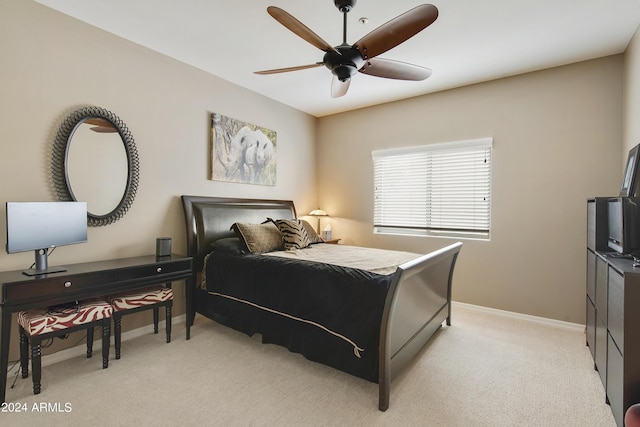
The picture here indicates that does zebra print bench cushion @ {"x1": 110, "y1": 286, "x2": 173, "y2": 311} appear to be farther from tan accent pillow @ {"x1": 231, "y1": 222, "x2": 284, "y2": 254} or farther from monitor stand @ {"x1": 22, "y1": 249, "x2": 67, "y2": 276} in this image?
tan accent pillow @ {"x1": 231, "y1": 222, "x2": 284, "y2": 254}

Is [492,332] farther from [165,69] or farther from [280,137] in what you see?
[165,69]

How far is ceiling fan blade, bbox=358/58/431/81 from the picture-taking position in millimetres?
2361

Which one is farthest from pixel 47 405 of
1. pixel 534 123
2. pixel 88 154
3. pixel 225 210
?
pixel 534 123

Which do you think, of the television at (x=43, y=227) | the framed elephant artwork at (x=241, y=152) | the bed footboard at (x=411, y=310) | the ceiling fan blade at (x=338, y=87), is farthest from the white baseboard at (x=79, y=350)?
the ceiling fan blade at (x=338, y=87)

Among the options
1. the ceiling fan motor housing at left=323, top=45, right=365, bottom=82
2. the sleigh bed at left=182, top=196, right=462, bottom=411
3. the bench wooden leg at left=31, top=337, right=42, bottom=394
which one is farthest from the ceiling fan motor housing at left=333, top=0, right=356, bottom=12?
the bench wooden leg at left=31, top=337, right=42, bottom=394

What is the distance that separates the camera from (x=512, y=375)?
91.5 inches

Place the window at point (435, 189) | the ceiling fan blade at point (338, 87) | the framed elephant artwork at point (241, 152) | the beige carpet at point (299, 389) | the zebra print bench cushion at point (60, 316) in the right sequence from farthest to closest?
the window at point (435, 189) < the framed elephant artwork at point (241, 152) < the ceiling fan blade at point (338, 87) < the zebra print bench cushion at point (60, 316) < the beige carpet at point (299, 389)

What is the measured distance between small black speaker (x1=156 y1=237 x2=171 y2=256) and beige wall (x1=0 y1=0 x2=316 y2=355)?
1.00ft

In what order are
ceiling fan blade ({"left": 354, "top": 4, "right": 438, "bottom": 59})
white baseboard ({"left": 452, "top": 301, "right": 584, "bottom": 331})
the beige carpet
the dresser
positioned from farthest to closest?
white baseboard ({"left": 452, "top": 301, "right": 584, "bottom": 331}), the beige carpet, ceiling fan blade ({"left": 354, "top": 4, "right": 438, "bottom": 59}), the dresser

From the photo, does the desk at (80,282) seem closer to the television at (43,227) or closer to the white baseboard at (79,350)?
the television at (43,227)

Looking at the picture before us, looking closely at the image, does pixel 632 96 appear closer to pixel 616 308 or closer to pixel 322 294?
pixel 616 308

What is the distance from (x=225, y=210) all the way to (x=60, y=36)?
6.79 ft

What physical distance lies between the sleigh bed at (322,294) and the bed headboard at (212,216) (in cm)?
1

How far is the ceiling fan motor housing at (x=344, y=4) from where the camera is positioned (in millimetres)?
2191
